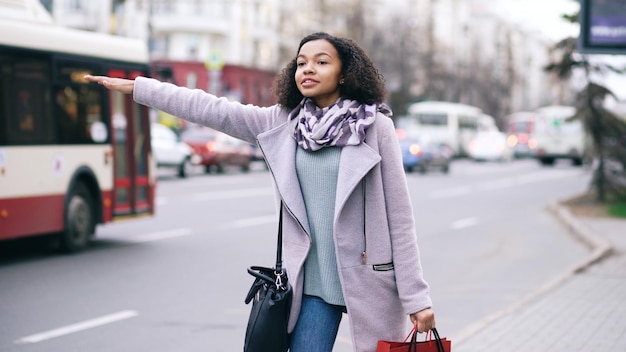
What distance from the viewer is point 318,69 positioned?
12.3 feet

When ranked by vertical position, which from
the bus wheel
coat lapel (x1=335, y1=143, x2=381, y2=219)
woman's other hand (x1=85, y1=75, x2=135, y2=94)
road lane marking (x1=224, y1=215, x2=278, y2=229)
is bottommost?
road lane marking (x1=224, y1=215, x2=278, y2=229)

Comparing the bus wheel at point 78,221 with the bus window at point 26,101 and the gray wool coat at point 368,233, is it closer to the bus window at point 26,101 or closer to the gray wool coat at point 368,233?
the bus window at point 26,101

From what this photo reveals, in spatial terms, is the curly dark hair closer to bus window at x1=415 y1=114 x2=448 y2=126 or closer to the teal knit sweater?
the teal knit sweater

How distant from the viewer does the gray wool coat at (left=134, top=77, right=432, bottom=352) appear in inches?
144

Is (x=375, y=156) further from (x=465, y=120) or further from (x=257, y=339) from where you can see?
(x=465, y=120)

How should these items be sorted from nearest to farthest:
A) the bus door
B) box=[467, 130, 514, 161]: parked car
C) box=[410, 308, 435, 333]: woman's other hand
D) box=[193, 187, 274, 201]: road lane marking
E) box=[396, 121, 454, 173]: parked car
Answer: box=[410, 308, 435, 333]: woman's other hand < the bus door < box=[193, 187, 274, 201]: road lane marking < box=[396, 121, 454, 173]: parked car < box=[467, 130, 514, 161]: parked car

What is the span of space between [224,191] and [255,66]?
162ft

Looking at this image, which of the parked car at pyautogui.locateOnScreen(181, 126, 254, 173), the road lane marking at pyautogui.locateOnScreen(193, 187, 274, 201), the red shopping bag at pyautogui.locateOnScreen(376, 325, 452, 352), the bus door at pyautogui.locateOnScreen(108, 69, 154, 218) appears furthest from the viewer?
the parked car at pyautogui.locateOnScreen(181, 126, 254, 173)

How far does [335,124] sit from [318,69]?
8.9 inches

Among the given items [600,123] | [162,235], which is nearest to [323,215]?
[162,235]

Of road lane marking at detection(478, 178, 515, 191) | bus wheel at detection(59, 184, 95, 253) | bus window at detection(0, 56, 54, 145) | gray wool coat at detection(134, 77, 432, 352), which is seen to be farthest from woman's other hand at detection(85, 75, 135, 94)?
road lane marking at detection(478, 178, 515, 191)

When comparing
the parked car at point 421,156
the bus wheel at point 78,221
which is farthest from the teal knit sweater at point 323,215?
the parked car at point 421,156

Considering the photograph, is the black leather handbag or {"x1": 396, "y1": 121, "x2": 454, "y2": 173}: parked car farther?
{"x1": 396, "y1": 121, "x2": 454, "y2": 173}: parked car

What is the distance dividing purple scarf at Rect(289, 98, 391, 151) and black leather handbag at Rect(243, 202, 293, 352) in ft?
1.10
